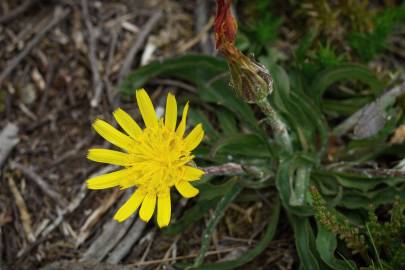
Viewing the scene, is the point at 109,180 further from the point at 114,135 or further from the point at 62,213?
the point at 62,213


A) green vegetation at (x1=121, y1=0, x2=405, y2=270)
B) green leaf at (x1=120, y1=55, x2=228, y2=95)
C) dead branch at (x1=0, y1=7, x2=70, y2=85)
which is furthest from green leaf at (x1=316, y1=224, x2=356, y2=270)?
dead branch at (x1=0, y1=7, x2=70, y2=85)

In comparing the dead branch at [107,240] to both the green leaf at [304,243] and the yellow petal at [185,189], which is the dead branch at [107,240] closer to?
the yellow petal at [185,189]

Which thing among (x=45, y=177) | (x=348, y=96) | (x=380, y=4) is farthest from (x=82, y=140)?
(x=380, y=4)

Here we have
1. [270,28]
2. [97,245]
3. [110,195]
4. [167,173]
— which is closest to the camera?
[167,173]

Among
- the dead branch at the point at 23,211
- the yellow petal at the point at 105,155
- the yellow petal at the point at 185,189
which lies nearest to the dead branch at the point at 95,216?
the dead branch at the point at 23,211

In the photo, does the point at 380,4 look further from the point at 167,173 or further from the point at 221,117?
the point at 167,173

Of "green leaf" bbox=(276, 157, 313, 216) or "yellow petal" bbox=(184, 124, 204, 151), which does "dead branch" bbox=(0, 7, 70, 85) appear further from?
"green leaf" bbox=(276, 157, 313, 216)
